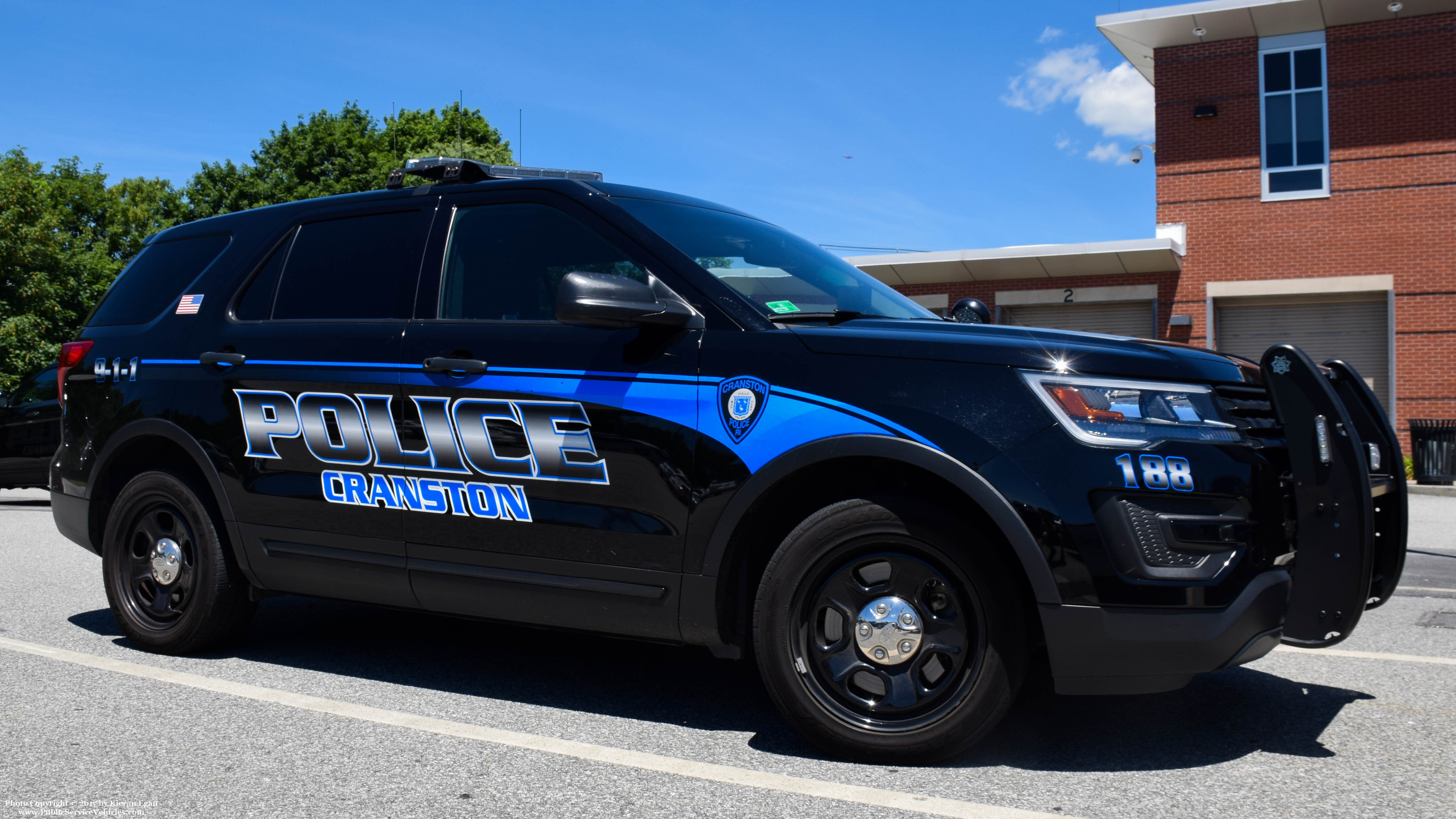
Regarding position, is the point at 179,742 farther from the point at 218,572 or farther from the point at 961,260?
the point at 961,260

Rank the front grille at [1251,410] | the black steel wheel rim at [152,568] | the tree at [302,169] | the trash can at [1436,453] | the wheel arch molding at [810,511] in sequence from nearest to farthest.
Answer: the wheel arch molding at [810,511] < the front grille at [1251,410] < the black steel wheel rim at [152,568] < the trash can at [1436,453] < the tree at [302,169]

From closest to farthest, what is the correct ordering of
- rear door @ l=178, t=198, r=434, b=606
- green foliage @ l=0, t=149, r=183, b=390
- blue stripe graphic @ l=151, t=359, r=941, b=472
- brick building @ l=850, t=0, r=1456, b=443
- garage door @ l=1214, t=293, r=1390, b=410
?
blue stripe graphic @ l=151, t=359, r=941, b=472 → rear door @ l=178, t=198, r=434, b=606 → brick building @ l=850, t=0, r=1456, b=443 → garage door @ l=1214, t=293, r=1390, b=410 → green foliage @ l=0, t=149, r=183, b=390

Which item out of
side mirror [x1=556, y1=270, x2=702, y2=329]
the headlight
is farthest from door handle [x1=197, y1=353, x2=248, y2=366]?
the headlight

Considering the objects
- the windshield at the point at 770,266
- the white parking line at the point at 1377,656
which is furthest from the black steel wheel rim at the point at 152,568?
the white parking line at the point at 1377,656

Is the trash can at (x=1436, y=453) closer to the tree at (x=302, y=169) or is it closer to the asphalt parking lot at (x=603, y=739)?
the asphalt parking lot at (x=603, y=739)

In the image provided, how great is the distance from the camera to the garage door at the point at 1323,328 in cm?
2061

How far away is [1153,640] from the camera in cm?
302

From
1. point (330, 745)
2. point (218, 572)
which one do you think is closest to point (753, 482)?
point (330, 745)

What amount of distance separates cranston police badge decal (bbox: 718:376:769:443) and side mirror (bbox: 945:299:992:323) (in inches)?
72.0

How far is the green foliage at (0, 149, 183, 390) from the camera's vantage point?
28656 millimetres

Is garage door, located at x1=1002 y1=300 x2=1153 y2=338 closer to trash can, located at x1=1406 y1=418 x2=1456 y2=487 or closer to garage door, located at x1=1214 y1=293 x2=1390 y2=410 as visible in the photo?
garage door, located at x1=1214 y1=293 x2=1390 y2=410

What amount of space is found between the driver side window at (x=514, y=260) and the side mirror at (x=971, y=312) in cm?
182

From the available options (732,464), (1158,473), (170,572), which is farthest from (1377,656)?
(170,572)

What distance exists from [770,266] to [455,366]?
3.86ft
